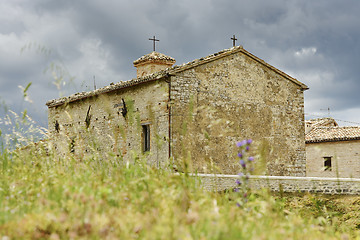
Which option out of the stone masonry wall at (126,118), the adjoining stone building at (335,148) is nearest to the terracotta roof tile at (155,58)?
the stone masonry wall at (126,118)

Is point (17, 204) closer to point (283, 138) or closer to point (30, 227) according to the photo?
point (30, 227)

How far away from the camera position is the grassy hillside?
2.56 meters

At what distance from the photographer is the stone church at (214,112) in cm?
1259

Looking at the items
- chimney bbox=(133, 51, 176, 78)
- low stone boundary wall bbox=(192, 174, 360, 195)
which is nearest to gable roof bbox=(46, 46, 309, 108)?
low stone boundary wall bbox=(192, 174, 360, 195)

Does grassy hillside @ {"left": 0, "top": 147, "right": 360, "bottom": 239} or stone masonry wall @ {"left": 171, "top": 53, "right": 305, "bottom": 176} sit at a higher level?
stone masonry wall @ {"left": 171, "top": 53, "right": 305, "bottom": 176}

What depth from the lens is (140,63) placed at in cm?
2033

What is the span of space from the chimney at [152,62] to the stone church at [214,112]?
4539 mm

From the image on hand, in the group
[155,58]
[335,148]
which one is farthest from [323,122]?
[155,58]

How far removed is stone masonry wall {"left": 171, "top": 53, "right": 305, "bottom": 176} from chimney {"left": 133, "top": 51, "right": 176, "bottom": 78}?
6.47 meters

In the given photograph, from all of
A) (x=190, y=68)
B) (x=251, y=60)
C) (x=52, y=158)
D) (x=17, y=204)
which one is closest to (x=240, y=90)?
(x=251, y=60)

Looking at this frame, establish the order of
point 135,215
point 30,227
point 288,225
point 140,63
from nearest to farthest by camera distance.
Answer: point 30,227, point 135,215, point 288,225, point 140,63

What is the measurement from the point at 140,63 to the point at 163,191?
694 inches

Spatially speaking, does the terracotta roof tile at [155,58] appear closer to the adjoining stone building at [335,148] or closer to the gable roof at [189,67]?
the gable roof at [189,67]

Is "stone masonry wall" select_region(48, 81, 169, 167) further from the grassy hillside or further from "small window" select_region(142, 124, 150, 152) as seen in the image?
the grassy hillside
